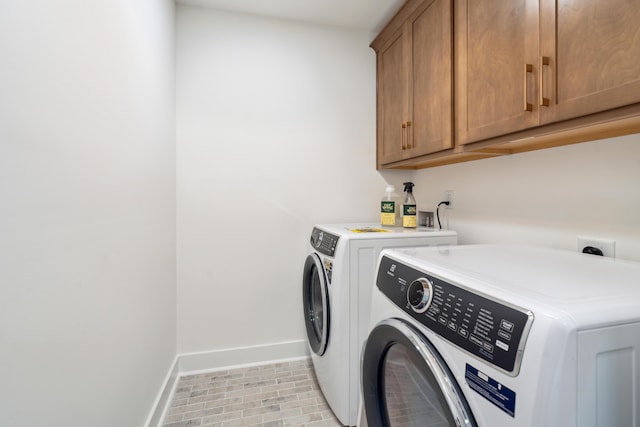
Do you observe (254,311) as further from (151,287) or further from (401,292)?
(401,292)

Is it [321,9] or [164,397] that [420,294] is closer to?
[164,397]

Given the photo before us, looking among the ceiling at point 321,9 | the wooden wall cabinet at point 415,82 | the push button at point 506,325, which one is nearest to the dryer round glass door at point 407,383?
the push button at point 506,325

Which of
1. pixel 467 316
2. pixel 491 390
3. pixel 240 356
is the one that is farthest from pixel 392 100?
pixel 240 356

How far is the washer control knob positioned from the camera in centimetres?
73

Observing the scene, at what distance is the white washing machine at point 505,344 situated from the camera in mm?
466

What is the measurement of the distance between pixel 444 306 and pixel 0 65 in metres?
1.08

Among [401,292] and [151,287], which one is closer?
[401,292]

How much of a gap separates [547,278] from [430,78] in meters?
Result: 1.19

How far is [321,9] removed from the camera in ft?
6.21

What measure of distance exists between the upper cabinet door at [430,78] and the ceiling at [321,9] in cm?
35

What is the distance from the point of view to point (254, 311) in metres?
2.03

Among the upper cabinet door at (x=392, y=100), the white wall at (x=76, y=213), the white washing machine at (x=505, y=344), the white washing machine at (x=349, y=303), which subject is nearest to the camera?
the white washing machine at (x=505, y=344)

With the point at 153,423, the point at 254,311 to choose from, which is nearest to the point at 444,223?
the point at 254,311

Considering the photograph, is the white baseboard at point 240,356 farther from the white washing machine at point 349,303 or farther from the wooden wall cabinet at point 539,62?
the wooden wall cabinet at point 539,62
